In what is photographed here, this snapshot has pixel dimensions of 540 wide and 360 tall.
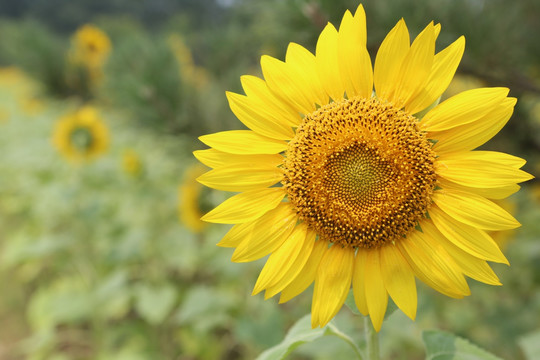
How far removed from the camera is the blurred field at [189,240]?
71.9 inches

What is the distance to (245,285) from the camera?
2723mm

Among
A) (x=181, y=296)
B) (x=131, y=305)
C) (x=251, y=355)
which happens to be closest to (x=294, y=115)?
(x=251, y=355)

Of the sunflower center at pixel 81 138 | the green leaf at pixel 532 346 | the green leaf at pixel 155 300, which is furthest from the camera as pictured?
the sunflower center at pixel 81 138

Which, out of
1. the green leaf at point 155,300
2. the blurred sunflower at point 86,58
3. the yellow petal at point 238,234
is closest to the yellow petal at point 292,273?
the yellow petal at point 238,234

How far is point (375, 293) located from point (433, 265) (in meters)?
0.12

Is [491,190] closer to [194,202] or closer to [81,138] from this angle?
[194,202]

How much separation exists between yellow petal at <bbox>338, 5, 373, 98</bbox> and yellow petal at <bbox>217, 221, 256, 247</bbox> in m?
0.35

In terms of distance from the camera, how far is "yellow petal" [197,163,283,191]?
872mm

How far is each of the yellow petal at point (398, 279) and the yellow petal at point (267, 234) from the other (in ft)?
0.64

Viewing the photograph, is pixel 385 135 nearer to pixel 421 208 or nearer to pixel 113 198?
pixel 421 208

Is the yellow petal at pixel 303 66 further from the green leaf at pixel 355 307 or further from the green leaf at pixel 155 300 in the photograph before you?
the green leaf at pixel 155 300

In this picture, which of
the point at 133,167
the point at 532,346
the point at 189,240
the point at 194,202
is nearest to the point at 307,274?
the point at 532,346

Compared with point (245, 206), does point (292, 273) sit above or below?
below

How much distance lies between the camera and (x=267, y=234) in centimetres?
88
